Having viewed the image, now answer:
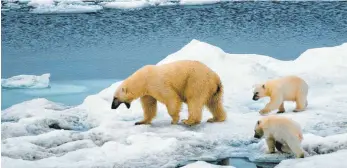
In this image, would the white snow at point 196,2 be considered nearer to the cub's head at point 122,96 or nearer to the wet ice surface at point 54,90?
the wet ice surface at point 54,90

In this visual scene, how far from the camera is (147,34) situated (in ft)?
39.8

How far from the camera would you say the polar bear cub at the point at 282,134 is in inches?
162

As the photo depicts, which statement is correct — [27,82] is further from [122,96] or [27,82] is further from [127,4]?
[127,4]

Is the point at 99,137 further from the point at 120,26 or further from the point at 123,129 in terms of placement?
the point at 120,26

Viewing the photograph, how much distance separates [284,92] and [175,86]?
1.10 meters

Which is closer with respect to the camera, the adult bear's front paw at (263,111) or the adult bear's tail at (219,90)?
the adult bear's tail at (219,90)

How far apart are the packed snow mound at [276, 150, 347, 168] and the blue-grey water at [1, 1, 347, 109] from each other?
3310mm

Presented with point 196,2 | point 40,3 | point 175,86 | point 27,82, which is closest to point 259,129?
point 175,86

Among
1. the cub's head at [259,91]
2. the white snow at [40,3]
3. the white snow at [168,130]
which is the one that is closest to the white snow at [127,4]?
the white snow at [40,3]

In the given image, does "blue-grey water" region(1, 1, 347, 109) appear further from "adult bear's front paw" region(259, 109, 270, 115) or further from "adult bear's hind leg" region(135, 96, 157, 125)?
"adult bear's front paw" region(259, 109, 270, 115)

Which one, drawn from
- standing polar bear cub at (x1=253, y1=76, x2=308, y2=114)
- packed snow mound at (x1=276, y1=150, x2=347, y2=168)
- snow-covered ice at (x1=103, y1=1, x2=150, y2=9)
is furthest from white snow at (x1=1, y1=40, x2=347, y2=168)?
snow-covered ice at (x1=103, y1=1, x2=150, y2=9)

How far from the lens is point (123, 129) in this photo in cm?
→ 515

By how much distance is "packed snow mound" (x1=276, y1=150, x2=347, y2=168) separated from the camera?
3908 millimetres

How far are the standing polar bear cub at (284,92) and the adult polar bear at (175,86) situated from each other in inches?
22.4
